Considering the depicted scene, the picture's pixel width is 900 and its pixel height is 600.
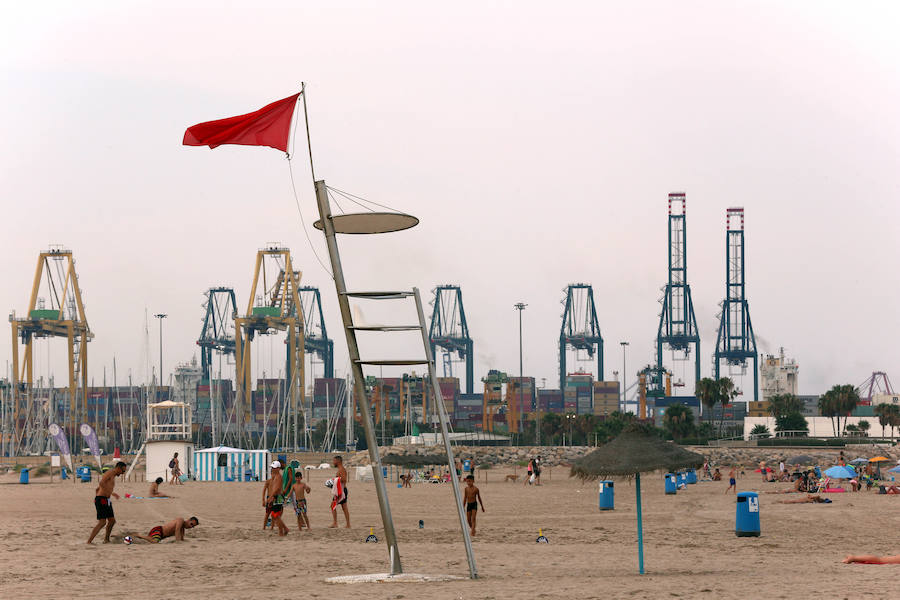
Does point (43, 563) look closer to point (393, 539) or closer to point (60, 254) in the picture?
point (393, 539)

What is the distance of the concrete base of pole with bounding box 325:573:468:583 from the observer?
11539 millimetres

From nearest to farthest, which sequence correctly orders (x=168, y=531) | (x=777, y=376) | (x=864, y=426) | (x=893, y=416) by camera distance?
(x=168, y=531) < (x=893, y=416) < (x=864, y=426) < (x=777, y=376)

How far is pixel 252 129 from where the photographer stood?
11992 mm

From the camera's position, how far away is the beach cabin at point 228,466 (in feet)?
151

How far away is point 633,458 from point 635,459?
3 centimetres

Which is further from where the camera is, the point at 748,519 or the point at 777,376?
the point at 777,376

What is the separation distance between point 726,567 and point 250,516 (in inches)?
522

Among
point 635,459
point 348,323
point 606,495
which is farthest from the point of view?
point 606,495

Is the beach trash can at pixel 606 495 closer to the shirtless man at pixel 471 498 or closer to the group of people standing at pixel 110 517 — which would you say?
the shirtless man at pixel 471 498

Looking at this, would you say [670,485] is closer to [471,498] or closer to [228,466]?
[471,498]

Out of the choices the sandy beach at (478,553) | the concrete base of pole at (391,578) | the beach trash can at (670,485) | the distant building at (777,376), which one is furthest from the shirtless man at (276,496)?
the distant building at (777,376)

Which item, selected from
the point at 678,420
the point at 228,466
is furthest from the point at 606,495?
the point at 678,420

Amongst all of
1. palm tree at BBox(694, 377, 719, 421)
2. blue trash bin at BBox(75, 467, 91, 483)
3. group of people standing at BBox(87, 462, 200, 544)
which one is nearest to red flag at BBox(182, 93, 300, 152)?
group of people standing at BBox(87, 462, 200, 544)

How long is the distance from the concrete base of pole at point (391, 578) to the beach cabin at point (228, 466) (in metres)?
35.0
